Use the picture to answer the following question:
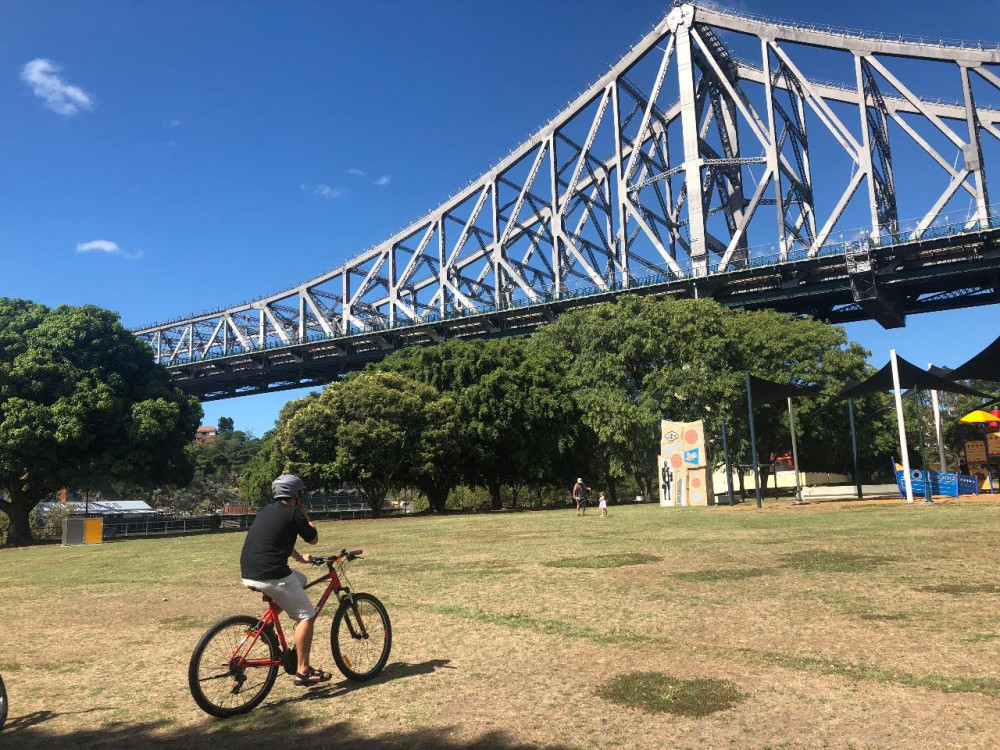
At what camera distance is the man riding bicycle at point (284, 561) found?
5859 millimetres

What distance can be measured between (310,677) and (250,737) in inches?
35.8

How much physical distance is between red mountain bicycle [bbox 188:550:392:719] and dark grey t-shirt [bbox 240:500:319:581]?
0.90ft

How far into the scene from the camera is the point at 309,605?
6047 millimetres

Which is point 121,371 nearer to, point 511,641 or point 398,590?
point 398,590

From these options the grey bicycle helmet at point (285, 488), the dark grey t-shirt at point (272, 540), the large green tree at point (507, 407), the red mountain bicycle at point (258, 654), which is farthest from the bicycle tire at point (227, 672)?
the large green tree at point (507, 407)

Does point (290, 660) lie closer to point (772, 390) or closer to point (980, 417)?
point (772, 390)

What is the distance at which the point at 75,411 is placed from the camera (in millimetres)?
32125

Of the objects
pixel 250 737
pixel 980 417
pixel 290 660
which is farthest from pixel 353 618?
pixel 980 417

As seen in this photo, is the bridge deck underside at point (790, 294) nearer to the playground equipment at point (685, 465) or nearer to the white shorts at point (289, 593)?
the playground equipment at point (685, 465)

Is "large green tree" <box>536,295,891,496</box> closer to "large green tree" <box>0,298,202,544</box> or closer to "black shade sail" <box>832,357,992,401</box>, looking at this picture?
"black shade sail" <box>832,357,992,401</box>

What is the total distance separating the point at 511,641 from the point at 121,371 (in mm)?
34866

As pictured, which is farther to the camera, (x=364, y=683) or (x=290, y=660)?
(x=364, y=683)

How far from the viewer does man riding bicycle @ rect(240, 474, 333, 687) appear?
5.86 m

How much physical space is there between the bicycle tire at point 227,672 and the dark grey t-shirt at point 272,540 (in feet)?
1.24
